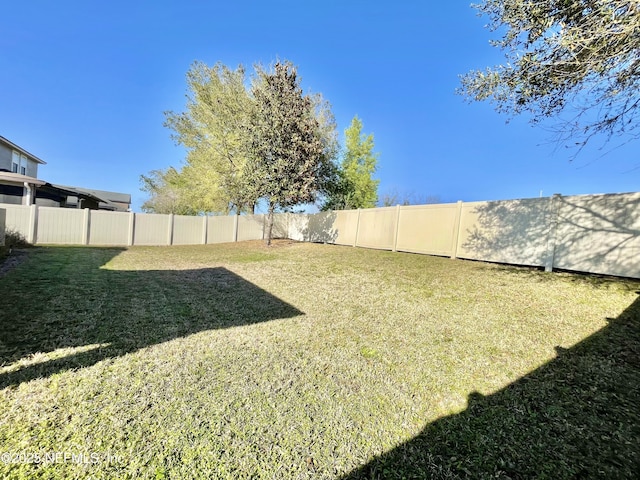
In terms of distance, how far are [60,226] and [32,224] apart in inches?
31.3

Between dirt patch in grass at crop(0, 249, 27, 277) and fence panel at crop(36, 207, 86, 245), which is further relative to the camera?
fence panel at crop(36, 207, 86, 245)

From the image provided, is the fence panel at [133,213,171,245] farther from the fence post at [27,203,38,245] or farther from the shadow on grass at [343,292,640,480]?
the shadow on grass at [343,292,640,480]

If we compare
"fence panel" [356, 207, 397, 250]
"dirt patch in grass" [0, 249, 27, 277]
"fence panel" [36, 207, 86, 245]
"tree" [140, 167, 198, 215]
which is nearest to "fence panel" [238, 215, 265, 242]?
"tree" [140, 167, 198, 215]

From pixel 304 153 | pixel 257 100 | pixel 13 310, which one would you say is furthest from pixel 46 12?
pixel 13 310

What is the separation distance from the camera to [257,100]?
488 inches

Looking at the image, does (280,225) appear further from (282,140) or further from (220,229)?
(282,140)

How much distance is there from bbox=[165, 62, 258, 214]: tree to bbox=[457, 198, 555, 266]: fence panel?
9671 mm

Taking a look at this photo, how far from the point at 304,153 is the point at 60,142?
61.5ft

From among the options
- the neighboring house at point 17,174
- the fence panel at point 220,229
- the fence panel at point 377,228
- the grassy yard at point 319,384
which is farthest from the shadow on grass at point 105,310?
the neighboring house at point 17,174

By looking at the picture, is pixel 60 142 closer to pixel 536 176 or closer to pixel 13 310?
pixel 13 310

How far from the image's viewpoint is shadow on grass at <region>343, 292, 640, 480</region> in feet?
5.45

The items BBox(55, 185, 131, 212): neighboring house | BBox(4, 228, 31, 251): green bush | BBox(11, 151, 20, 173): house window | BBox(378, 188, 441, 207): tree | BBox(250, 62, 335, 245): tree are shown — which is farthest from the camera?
BBox(378, 188, 441, 207): tree

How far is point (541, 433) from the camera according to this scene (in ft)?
6.41

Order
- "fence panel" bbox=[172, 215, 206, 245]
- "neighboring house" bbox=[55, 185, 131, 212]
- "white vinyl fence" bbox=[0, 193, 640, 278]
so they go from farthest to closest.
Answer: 1. "neighboring house" bbox=[55, 185, 131, 212]
2. "fence panel" bbox=[172, 215, 206, 245]
3. "white vinyl fence" bbox=[0, 193, 640, 278]
